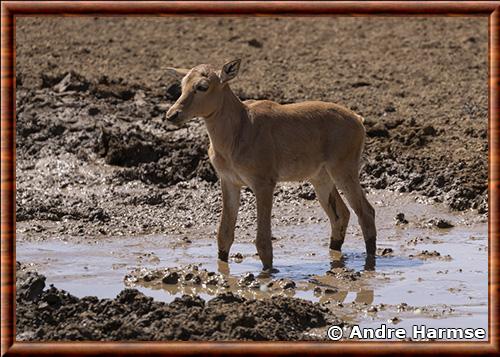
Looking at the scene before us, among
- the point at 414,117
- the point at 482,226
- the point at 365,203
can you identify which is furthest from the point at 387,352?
the point at 414,117

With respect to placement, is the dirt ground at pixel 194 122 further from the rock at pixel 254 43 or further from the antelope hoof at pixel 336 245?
the antelope hoof at pixel 336 245

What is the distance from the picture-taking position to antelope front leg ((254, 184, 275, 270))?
42.2ft

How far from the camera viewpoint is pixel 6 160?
33.2 ft

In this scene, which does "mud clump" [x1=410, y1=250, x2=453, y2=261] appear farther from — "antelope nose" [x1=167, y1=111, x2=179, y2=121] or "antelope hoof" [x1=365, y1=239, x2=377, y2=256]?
"antelope nose" [x1=167, y1=111, x2=179, y2=121]

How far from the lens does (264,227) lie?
12883 millimetres

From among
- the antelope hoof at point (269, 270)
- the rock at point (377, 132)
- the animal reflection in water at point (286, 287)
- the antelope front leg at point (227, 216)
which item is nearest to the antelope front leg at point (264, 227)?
the antelope hoof at point (269, 270)

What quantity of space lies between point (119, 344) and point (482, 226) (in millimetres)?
6693

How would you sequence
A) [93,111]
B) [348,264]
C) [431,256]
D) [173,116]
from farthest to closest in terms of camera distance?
[93,111] < [431,256] < [348,264] < [173,116]

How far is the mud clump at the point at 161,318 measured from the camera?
9.86 meters

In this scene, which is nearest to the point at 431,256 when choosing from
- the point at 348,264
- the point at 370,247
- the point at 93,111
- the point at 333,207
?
the point at 370,247

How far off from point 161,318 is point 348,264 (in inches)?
143

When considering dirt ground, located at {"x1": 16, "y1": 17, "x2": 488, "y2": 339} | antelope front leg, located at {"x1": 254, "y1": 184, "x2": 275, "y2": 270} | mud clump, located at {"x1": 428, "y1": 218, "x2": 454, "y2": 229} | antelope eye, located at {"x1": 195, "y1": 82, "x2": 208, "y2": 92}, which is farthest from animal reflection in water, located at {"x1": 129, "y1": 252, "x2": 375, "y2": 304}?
mud clump, located at {"x1": 428, "y1": 218, "x2": 454, "y2": 229}

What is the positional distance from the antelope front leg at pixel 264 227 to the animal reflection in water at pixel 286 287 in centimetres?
17
